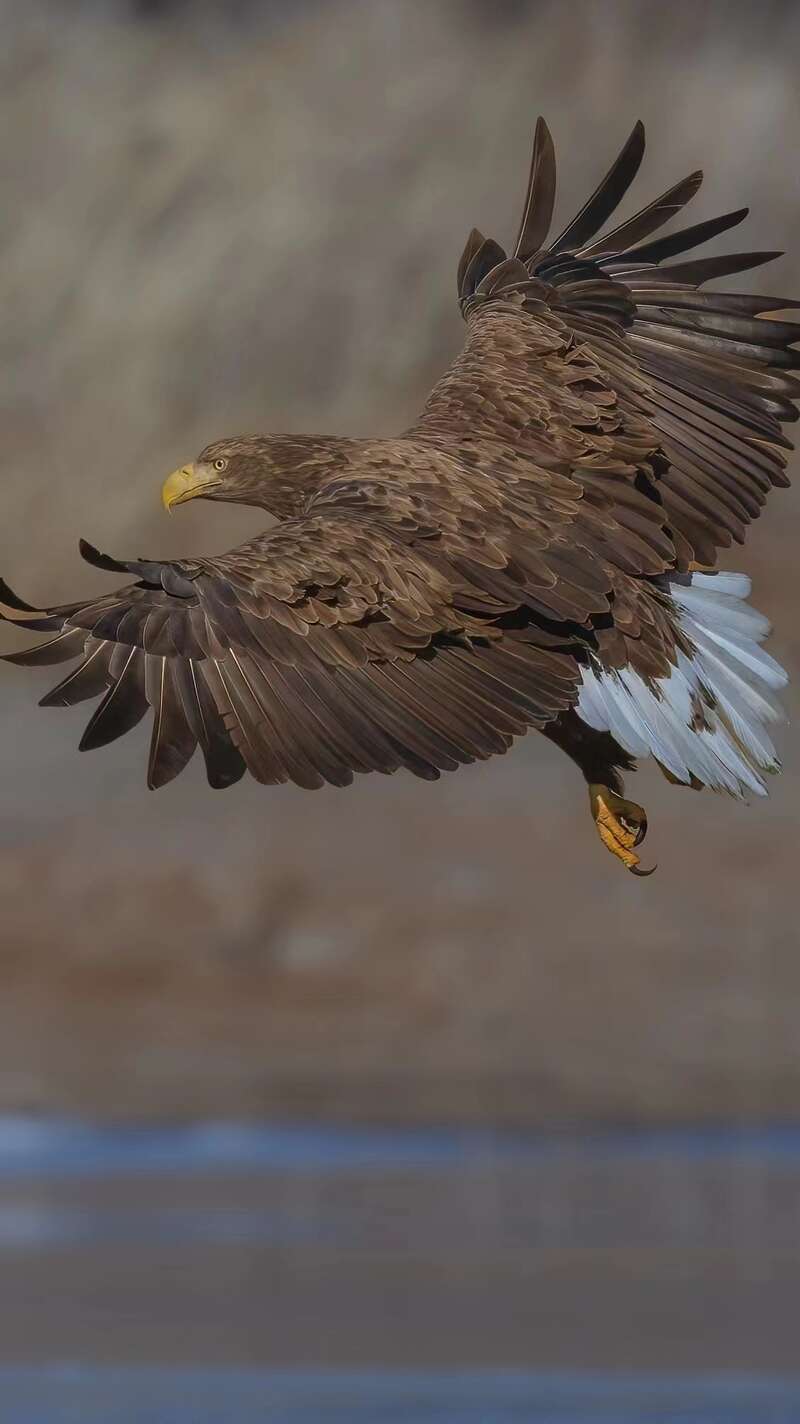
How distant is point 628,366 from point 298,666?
1739 millimetres

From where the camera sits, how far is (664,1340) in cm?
1900

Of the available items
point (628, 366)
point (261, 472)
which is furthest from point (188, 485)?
point (628, 366)

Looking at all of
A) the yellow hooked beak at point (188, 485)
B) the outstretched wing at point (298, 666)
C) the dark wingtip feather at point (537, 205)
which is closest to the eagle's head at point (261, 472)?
the yellow hooked beak at point (188, 485)

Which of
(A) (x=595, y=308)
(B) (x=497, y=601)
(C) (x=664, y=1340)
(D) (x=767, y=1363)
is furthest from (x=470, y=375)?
(C) (x=664, y=1340)

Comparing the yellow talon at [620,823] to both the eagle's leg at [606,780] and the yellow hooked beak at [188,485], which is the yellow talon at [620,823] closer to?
the eagle's leg at [606,780]

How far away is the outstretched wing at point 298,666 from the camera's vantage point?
680 cm

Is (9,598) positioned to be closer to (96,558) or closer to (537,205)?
(96,558)

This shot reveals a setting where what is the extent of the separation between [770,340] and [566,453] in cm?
98

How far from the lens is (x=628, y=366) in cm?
817

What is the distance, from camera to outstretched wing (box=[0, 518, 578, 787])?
6805 mm

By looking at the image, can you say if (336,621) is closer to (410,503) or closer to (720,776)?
(410,503)

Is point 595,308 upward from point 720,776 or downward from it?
upward

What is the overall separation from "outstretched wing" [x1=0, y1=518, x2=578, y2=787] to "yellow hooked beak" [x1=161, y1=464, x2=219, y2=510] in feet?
4.21

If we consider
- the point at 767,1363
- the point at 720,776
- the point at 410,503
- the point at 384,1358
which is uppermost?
the point at 410,503
